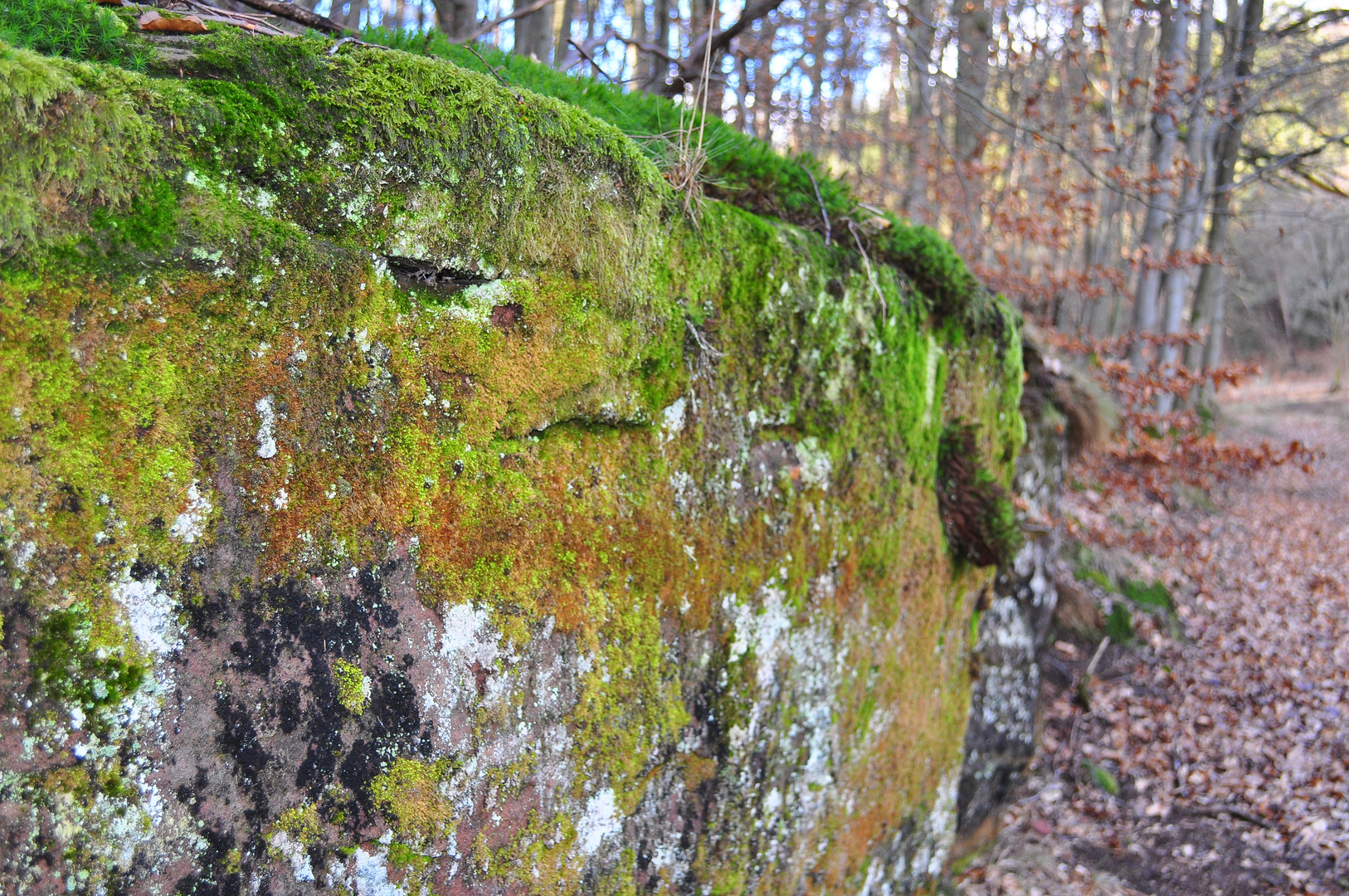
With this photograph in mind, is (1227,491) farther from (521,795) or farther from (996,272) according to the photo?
(521,795)

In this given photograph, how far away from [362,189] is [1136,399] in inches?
273

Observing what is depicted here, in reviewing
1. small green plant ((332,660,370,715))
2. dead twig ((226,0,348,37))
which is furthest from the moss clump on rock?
dead twig ((226,0,348,37))

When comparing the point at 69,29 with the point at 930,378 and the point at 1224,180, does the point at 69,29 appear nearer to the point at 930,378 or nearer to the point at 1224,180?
the point at 930,378

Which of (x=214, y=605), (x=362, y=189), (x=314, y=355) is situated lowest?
(x=214, y=605)

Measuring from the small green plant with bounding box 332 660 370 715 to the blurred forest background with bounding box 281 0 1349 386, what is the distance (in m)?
2.22

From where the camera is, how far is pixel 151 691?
5.01 ft

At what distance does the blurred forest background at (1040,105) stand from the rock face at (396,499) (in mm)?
1193

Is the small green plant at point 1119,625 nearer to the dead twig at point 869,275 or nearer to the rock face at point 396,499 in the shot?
the rock face at point 396,499

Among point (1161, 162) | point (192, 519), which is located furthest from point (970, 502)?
point (1161, 162)

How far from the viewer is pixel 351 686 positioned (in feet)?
5.89

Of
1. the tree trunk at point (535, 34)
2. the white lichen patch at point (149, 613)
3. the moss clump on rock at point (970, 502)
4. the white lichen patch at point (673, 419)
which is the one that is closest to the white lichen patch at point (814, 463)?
the white lichen patch at point (673, 419)

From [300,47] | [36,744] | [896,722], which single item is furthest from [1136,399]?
[36,744]

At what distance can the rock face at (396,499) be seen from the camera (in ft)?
4.82

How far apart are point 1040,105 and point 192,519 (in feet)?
39.2
